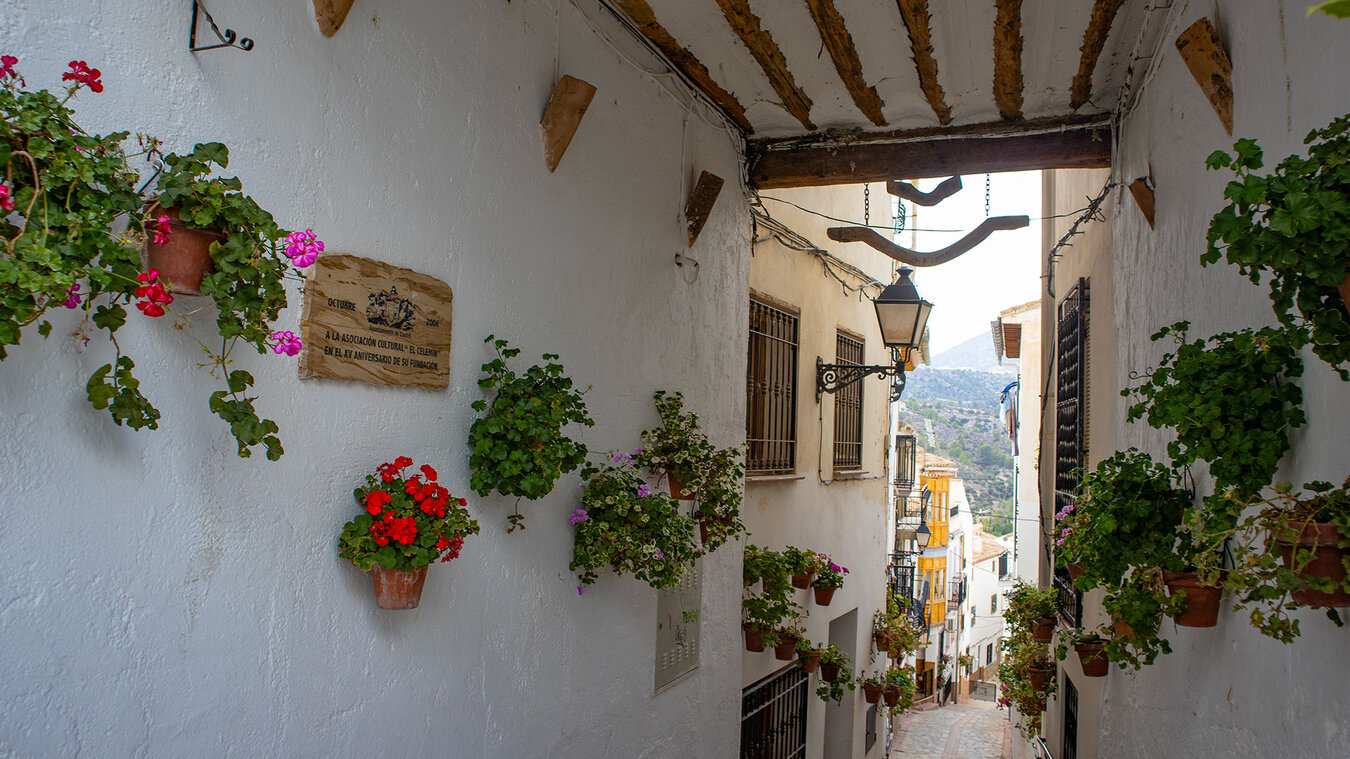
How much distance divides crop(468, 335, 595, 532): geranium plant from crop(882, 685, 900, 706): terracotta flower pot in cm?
683

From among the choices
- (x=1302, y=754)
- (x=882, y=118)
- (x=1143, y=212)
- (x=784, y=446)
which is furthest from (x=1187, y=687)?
(x=784, y=446)

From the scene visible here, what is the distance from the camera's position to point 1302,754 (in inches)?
84.2

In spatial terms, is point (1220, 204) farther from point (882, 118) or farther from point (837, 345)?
point (837, 345)

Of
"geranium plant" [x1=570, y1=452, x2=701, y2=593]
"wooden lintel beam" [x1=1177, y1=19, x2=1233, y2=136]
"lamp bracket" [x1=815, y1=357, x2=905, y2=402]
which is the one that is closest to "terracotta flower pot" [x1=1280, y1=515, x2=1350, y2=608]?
"wooden lintel beam" [x1=1177, y1=19, x2=1233, y2=136]

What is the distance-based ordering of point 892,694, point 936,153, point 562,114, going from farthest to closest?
point 892,694
point 936,153
point 562,114

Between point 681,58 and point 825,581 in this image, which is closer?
point 681,58

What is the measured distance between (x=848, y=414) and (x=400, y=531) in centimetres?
717

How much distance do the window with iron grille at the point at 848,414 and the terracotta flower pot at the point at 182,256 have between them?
7061mm

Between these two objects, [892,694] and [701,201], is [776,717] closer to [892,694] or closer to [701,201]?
[892,694]

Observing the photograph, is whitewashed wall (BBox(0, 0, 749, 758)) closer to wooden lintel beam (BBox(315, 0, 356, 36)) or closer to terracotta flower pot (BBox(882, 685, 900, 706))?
wooden lintel beam (BBox(315, 0, 356, 36))

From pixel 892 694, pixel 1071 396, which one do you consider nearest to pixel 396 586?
pixel 1071 396

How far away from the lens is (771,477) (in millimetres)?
6758

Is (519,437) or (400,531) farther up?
(519,437)

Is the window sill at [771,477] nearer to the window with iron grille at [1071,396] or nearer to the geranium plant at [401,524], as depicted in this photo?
the window with iron grille at [1071,396]
